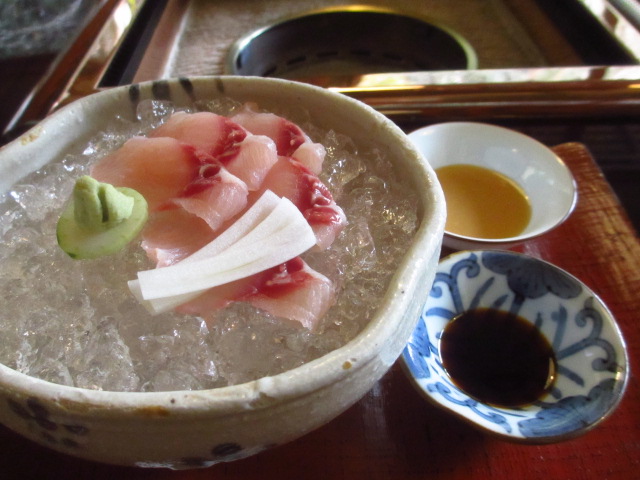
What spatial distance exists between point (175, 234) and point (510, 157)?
1.03m

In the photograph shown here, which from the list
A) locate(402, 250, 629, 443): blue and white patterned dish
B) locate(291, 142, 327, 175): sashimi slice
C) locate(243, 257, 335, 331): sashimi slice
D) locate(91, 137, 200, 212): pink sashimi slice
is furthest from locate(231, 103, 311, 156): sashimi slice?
locate(402, 250, 629, 443): blue and white patterned dish

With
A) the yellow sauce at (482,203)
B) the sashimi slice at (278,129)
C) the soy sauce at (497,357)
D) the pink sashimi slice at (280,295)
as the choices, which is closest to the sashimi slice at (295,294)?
the pink sashimi slice at (280,295)

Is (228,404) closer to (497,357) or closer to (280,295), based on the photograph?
(280,295)

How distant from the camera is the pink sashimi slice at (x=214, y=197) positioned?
2.19ft

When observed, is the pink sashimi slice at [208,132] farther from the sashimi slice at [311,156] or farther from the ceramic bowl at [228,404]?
the ceramic bowl at [228,404]

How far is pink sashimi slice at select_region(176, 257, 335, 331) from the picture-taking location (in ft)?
1.98

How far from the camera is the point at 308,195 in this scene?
703mm

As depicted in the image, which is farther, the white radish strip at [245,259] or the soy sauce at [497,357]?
the soy sauce at [497,357]

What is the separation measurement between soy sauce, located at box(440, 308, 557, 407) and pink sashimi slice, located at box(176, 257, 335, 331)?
39 cm

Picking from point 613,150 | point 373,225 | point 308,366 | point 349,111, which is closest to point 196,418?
point 308,366

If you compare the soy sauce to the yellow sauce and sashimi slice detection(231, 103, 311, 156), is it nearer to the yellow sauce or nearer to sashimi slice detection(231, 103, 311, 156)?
the yellow sauce

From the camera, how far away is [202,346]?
1.96 ft

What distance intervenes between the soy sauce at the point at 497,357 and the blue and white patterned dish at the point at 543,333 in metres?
0.02

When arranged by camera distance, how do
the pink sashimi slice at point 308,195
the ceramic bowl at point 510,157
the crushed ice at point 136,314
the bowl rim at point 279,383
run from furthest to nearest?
the ceramic bowl at point 510,157
the pink sashimi slice at point 308,195
the crushed ice at point 136,314
the bowl rim at point 279,383
